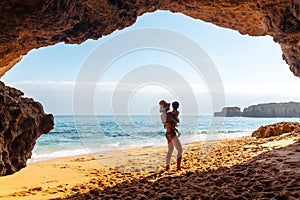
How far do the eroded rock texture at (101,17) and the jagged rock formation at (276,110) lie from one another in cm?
9935

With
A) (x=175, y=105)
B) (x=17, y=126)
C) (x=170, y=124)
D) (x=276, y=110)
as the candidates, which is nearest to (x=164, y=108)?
(x=175, y=105)

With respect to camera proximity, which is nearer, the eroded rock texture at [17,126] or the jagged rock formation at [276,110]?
the eroded rock texture at [17,126]

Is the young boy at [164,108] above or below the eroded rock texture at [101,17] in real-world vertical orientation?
below

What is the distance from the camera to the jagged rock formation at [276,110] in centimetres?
9506

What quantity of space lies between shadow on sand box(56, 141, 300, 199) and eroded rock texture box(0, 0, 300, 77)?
12.9 ft

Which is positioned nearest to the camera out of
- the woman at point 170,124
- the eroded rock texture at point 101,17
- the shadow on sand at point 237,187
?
the shadow on sand at point 237,187

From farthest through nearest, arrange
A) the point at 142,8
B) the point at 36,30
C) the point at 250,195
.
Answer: the point at 142,8 → the point at 36,30 → the point at 250,195

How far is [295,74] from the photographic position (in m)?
8.93

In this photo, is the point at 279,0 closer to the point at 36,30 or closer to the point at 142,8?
the point at 142,8

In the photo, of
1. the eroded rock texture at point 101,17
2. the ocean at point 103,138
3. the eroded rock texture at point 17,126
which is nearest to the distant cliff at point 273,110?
the ocean at point 103,138

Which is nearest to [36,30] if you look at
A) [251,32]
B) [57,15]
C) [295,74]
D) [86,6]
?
[57,15]

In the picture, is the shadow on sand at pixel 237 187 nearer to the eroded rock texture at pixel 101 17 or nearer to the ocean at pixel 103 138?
the eroded rock texture at pixel 101 17

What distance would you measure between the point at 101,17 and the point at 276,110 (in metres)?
104

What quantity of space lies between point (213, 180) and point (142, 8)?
537 cm
